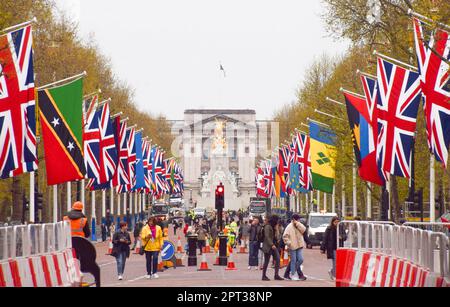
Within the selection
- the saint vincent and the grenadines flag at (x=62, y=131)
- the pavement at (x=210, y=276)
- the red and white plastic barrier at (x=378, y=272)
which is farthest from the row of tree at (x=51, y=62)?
the red and white plastic barrier at (x=378, y=272)

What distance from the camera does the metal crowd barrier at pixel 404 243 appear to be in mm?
18641

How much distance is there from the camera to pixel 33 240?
953 inches

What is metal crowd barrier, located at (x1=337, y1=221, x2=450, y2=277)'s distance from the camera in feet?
61.2

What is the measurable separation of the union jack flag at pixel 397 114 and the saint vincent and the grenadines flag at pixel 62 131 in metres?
10.7

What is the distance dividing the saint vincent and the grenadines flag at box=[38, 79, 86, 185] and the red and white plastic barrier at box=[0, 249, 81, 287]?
49.9 ft

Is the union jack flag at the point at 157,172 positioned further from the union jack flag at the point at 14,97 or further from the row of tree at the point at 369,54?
the union jack flag at the point at 14,97

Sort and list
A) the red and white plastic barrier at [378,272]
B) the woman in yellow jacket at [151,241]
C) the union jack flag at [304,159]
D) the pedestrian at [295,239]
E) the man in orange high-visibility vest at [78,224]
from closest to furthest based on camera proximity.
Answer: the red and white plastic barrier at [378,272] < the man in orange high-visibility vest at [78,224] < the pedestrian at [295,239] < the woman in yellow jacket at [151,241] < the union jack flag at [304,159]

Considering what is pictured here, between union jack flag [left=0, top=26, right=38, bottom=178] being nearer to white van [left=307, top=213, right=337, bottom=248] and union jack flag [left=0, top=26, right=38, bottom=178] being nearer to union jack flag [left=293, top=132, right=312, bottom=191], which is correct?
white van [left=307, top=213, right=337, bottom=248]

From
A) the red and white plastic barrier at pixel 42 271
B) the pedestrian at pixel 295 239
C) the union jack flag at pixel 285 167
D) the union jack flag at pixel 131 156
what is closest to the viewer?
the red and white plastic barrier at pixel 42 271

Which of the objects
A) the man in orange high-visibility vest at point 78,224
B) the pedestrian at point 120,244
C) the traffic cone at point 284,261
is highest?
the man in orange high-visibility vest at point 78,224

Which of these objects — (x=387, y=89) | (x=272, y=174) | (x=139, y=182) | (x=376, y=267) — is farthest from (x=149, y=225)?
(x=272, y=174)

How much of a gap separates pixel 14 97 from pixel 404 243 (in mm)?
16016

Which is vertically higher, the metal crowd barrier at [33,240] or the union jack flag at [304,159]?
the union jack flag at [304,159]
